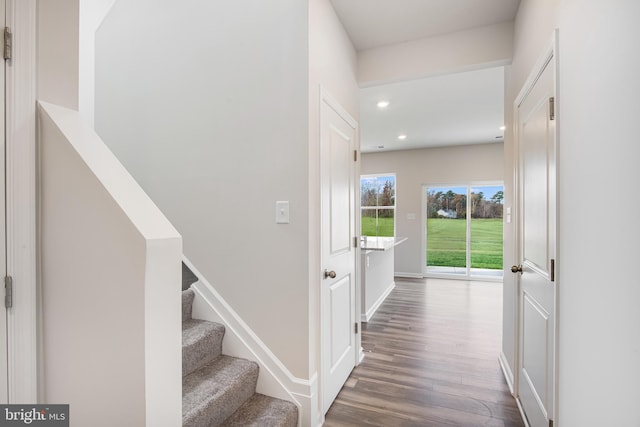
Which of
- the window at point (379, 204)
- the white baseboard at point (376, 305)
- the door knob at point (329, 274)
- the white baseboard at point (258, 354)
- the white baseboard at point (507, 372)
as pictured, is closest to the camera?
the white baseboard at point (258, 354)

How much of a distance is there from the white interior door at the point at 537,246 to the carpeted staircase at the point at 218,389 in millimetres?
1370

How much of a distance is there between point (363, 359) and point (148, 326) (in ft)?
7.95

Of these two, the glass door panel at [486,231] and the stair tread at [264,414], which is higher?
the glass door panel at [486,231]

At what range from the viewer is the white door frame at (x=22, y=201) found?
3.06 feet

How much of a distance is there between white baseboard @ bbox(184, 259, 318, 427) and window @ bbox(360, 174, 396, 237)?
5.16m

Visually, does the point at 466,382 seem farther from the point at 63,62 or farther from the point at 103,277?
the point at 63,62

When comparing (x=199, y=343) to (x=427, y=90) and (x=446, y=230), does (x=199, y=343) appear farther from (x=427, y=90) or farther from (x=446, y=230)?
(x=446, y=230)

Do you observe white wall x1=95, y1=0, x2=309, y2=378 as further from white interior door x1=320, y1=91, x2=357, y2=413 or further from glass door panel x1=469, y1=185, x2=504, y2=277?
glass door panel x1=469, y1=185, x2=504, y2=277

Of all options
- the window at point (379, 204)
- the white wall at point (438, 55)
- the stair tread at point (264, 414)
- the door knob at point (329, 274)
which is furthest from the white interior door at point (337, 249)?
the window at point (379, 204)

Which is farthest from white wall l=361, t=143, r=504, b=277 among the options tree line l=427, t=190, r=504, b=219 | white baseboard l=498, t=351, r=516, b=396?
white baseboard l=498, t=351, r=516, b=396

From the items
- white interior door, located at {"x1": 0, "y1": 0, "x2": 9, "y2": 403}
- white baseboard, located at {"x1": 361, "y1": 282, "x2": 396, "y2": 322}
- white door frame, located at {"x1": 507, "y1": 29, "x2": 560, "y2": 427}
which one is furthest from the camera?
white baseboard, located at {"x1": 361, "y1": 282, "x2": 396, "y2": 322}

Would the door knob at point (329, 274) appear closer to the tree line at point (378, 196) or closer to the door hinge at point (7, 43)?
the door hinge at point (7, 43)

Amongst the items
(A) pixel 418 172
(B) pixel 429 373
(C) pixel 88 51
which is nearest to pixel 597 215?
(B) pixel 429 373

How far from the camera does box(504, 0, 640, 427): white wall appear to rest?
0.83 metres
